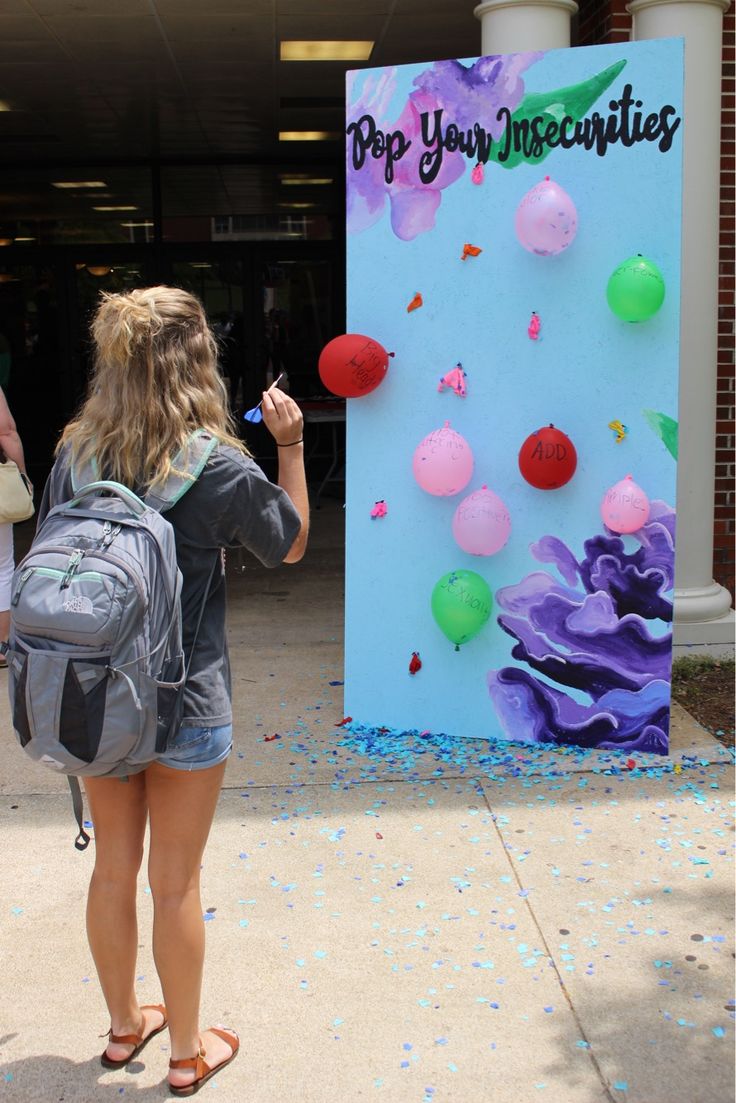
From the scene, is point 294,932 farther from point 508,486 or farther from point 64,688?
point 508,486

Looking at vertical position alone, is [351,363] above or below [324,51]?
below

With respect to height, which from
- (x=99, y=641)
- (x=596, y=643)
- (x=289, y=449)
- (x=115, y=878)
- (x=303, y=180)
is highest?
(x=303, y=180)

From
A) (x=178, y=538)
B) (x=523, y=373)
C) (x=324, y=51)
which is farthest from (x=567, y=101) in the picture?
(x=324, y=51)

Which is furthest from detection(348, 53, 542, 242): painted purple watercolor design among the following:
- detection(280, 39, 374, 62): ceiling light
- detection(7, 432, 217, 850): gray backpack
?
detection(280, 39, 374, 62): ceiling light

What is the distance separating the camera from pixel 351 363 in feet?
14.4

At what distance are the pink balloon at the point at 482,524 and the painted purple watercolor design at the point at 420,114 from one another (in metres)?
1.08

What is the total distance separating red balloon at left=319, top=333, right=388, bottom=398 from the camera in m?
4.39

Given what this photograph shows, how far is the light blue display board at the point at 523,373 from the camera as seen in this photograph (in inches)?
169

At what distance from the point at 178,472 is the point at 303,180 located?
11783mm

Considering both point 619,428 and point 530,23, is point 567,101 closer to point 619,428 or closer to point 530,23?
point 619,428

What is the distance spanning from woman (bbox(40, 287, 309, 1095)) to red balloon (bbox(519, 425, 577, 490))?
6.21 ft

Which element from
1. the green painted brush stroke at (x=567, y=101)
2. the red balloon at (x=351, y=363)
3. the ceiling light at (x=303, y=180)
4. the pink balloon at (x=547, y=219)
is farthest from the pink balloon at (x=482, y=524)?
the ceiling light at (x=303, y=180)

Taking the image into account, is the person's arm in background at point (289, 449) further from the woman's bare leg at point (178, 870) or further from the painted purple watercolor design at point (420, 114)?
the painted purple watercolor design at point (420, 114)

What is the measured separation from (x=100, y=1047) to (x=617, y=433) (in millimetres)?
2836
